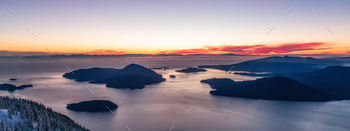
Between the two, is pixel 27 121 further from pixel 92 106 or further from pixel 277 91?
pixel 277 91

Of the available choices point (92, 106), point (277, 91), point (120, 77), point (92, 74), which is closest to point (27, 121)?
point (92, 106)

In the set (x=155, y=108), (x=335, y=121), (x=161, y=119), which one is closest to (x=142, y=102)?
(x=155, y=108)

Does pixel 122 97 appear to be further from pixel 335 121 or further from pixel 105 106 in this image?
pixel 335 121

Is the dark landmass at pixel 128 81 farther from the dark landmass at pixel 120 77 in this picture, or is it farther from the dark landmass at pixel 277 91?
the dark landmass at pixel 277 91

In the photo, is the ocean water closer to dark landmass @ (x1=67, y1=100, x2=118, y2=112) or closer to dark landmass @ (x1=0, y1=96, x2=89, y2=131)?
dark landmass @ (x1=67, y1=100, x2=118, y2=112)

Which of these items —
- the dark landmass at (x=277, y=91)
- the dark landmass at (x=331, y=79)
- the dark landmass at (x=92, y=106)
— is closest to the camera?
the dark landmass at (x=92, y=106)

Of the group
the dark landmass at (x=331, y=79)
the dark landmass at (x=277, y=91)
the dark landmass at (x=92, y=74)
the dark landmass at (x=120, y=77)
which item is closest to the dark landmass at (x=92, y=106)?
the dark landmass at (x=120, y=77)

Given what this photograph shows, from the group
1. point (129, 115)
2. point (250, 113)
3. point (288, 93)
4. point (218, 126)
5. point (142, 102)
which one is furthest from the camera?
point (288, 93)
